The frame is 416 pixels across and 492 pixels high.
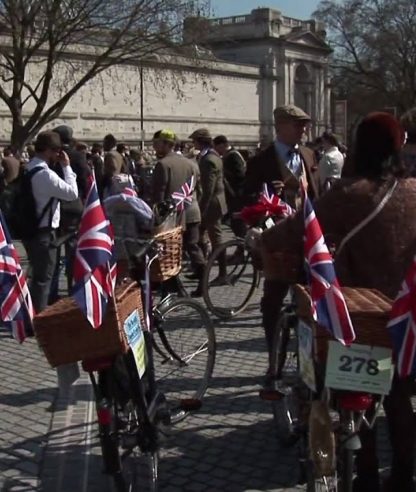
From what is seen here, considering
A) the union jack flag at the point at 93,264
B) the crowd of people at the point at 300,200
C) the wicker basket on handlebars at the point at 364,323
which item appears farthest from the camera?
the crowd of people at the point at 300,200

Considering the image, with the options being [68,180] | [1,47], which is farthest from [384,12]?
[68,180]

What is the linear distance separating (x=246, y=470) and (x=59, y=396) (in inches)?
76.3

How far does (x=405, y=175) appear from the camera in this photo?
4.29m

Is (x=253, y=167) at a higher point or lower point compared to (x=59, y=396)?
higher

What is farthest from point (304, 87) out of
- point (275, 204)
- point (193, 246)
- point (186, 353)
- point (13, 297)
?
point (13, 297)

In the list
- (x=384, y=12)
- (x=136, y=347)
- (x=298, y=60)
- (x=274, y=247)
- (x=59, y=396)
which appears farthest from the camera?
(x=298, y=60)

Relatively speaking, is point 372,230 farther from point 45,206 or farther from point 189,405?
point 45,206

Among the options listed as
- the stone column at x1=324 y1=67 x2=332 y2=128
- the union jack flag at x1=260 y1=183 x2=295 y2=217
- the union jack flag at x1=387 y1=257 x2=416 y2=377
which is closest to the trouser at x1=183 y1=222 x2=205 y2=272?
the union jack flag at x1=260 y1=183 x2=295 y2=217

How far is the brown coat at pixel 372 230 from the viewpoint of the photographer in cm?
411

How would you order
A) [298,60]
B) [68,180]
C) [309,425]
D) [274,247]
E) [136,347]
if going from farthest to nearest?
[298,60]
[68,180]
[274,247]
[136,347]
[309,425]

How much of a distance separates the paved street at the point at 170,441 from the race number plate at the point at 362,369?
4.26 ft

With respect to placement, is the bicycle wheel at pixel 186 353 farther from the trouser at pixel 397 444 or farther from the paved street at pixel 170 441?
the trouser at pixel 397 444

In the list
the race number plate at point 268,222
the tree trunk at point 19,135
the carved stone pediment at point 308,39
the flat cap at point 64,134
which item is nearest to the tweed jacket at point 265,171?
the race number plate at point 268,222

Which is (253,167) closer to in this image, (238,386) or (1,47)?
(238,386)
